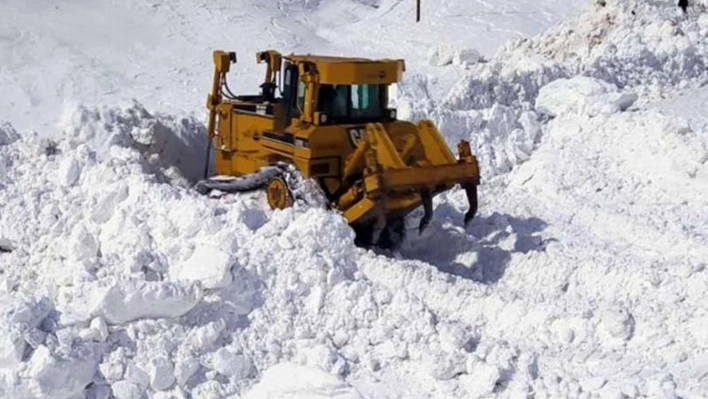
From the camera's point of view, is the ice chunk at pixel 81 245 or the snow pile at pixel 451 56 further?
the snow pile at pixel 451 56

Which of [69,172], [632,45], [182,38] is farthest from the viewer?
[182,38]

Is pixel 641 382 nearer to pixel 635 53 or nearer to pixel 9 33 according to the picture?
pixel 635 53

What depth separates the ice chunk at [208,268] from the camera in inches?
283

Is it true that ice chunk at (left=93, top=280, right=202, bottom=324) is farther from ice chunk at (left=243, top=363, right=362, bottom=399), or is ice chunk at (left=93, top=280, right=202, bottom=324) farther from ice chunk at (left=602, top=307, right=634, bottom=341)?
ice chunk at (left=602, top=307, right=634, bottom=341)

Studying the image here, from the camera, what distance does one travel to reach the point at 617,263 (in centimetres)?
909

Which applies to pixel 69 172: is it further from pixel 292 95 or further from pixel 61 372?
pixel 61 372

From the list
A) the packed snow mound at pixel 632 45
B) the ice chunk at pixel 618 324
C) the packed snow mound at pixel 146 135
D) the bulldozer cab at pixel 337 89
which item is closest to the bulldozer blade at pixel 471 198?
the bulldozer cab at pixel 337 89

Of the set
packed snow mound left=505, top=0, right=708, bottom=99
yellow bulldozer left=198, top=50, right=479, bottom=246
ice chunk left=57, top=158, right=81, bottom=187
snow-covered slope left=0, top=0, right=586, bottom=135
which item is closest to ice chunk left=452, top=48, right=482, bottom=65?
snow-covered slope left=0, top=0, right=586, bottom=135

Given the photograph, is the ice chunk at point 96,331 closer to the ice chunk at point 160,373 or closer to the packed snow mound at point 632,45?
the ice chunk at point 160,373

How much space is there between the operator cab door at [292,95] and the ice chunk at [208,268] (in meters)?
2.62

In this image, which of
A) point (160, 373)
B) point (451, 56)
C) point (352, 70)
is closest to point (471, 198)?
point (352, 70)

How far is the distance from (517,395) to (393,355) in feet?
2.88

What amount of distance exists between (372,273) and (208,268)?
71.6 inches

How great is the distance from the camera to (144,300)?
683 centimetres
